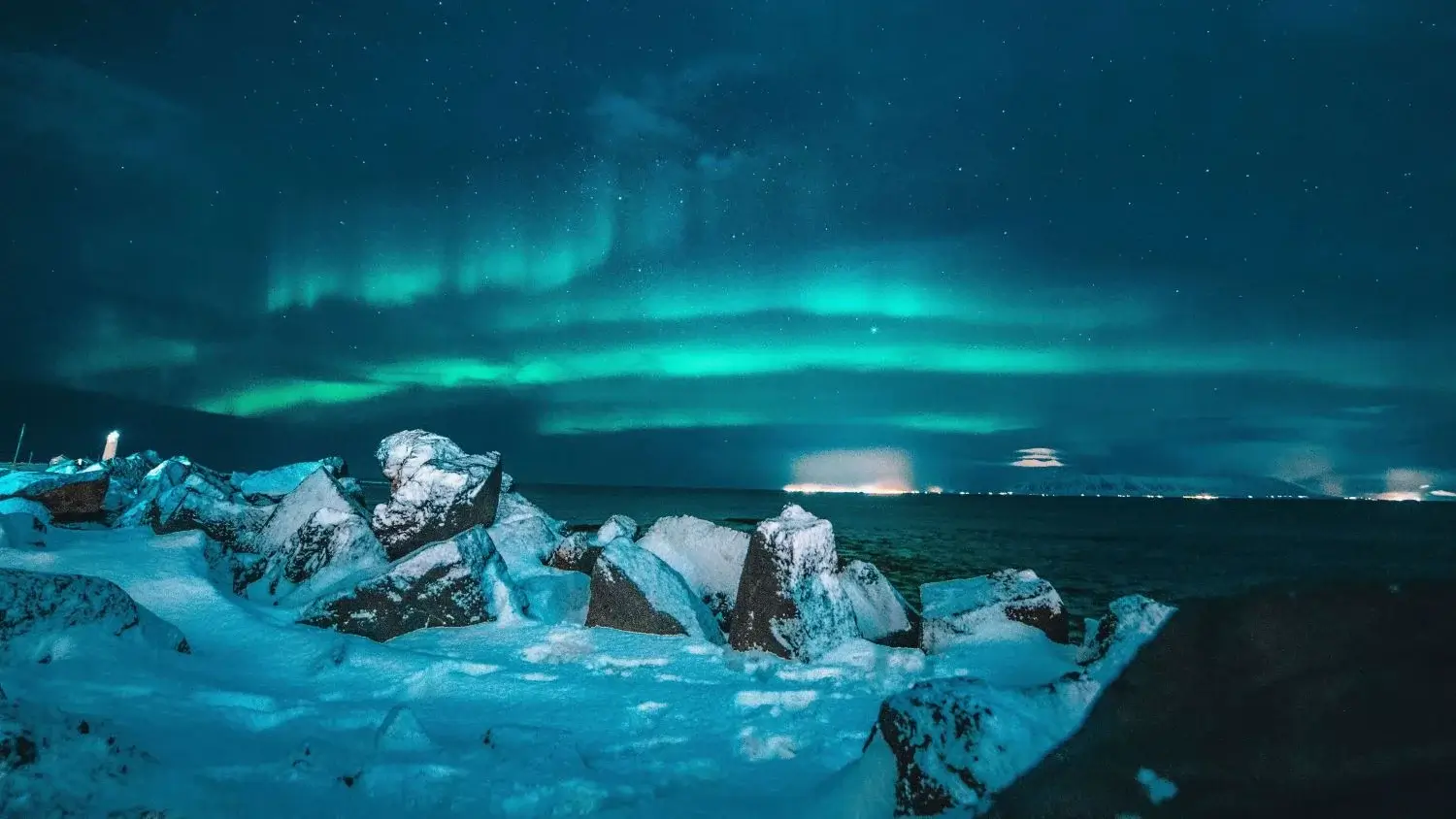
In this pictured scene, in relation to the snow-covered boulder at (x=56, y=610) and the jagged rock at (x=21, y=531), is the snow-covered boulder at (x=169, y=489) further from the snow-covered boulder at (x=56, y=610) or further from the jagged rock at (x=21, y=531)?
the snow-covered boulder at (x=56, y=610)

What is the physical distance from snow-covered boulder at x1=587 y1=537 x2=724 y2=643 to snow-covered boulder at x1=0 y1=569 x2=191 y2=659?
10.9ft

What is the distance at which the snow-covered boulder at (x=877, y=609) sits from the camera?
676cm

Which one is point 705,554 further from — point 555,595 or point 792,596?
point 792,596

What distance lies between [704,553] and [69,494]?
1123 cm

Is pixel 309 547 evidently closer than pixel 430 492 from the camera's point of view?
Yes

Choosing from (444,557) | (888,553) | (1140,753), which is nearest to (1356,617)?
(1140,753)

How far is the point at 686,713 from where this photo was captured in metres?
4.34

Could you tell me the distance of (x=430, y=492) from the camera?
27.2ft

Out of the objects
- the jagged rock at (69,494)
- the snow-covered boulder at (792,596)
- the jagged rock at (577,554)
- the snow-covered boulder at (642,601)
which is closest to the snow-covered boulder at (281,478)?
the jagged rock at (69,494)

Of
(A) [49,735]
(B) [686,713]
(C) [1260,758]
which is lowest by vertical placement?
(B) [686,713]

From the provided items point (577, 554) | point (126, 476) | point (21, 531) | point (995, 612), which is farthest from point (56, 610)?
point (126, 476)

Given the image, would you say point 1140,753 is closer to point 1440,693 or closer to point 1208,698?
point 1208,698

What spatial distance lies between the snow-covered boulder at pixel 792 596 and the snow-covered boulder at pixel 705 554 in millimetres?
1545

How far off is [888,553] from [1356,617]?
95.8 feet
